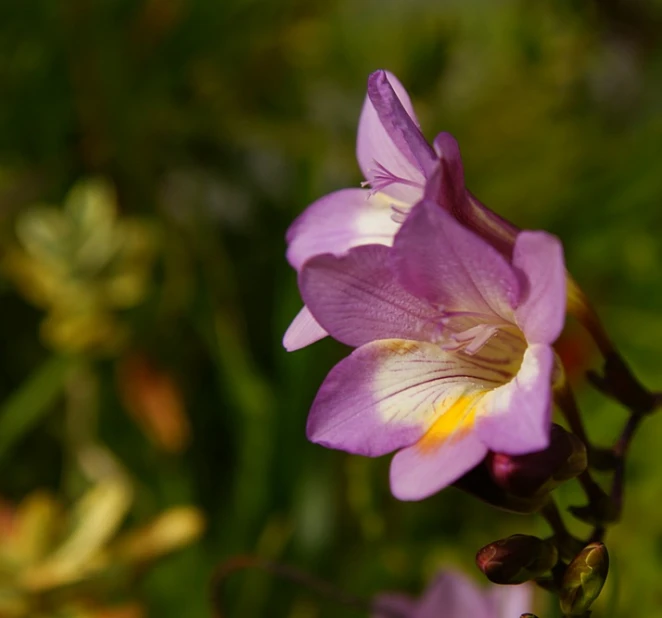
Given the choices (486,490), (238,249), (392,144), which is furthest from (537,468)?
(238,249)

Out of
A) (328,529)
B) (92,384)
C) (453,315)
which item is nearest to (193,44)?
(92,384)

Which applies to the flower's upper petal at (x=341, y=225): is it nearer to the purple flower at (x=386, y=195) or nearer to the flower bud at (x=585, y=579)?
the purple flower at (x=386, y=195)

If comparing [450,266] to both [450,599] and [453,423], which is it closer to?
[453,423]

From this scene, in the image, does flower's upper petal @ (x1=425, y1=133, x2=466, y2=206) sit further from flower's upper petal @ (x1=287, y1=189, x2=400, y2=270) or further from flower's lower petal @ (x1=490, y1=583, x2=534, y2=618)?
flower's lower petal @ (x1=490, y1=583, x2=534, y2=618)

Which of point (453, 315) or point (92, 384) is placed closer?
point (453, 315)

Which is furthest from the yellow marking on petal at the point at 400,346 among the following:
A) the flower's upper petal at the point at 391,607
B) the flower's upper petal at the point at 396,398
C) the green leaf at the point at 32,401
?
the green leaf at the point at 32,401

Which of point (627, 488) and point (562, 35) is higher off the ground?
point (562, 35)

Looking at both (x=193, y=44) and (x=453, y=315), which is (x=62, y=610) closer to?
(x=453, y=315)
